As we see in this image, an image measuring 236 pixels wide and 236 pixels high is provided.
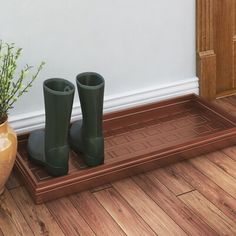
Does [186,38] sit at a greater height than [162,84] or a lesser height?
greater

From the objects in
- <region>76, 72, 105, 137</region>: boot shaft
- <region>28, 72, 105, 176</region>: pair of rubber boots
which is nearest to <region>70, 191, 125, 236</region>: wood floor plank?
<region>28, 72, 105, 176</region>: pair of rubber boots

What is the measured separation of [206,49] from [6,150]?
1.00m

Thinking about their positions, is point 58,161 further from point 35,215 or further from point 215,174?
point 215,174

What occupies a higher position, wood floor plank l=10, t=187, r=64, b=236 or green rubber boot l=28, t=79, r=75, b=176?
green rubber boot l=28, t=79, r=75, b=176

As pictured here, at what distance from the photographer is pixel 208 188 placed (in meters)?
1.73

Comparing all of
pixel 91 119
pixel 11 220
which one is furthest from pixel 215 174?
pixel 11 220

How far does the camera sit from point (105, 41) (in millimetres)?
2021

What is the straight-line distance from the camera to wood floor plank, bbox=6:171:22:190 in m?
1.77

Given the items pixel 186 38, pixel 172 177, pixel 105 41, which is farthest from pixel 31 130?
pixel 186 38

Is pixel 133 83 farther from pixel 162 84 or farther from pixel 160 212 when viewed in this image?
pixel 160 212

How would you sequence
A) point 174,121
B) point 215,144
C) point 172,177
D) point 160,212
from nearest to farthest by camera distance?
point 160,212
point 172,177
point 215,144
point 174,121

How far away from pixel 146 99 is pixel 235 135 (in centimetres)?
41

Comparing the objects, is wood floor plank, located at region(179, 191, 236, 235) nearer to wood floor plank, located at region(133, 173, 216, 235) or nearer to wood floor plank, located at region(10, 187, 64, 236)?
wood floor plank, located at region(133, 173, 216, 235)

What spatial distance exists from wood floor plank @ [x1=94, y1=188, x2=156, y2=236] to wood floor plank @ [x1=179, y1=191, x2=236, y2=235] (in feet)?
0.56
